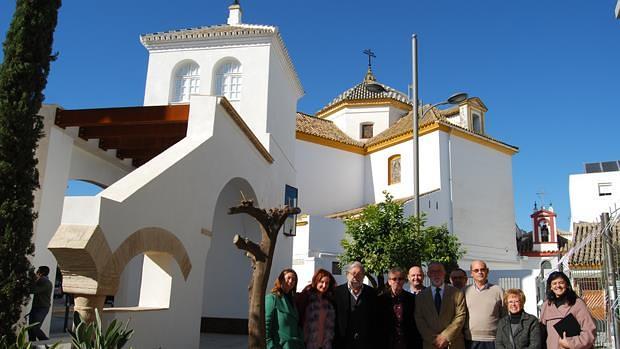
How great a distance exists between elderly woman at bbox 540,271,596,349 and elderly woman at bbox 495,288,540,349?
0.46 ft

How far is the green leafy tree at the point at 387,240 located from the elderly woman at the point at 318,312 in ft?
19.7

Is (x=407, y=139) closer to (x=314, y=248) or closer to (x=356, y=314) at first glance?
(x=314, y=248)

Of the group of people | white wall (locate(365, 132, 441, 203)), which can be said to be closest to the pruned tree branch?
the group of people

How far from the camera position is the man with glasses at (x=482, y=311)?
5355 millimetres

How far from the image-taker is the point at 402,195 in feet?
80.0

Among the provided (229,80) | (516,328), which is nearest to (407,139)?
(229,80)

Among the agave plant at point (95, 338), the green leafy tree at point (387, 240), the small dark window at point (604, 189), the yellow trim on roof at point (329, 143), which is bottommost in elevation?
the agave plant at point (95, 338)

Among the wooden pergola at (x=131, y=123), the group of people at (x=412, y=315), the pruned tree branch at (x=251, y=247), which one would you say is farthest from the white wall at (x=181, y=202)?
the group of people at (x=412, y=315)

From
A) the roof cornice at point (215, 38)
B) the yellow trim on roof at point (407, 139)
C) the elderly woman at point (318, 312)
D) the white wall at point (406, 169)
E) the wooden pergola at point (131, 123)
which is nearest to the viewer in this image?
the elderly woman at point (318, 312)

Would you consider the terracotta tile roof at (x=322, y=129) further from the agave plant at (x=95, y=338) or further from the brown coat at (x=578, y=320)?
the brown coat at (x=578, y=320)

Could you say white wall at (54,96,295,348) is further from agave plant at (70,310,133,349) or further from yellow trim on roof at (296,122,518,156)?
yellow trim on roof at (296,122,518,156)

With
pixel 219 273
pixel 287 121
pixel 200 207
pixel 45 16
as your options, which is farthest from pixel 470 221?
pixel 45 16

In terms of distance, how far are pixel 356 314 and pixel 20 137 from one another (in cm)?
522

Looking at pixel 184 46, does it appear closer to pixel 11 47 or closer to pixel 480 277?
pixel 11 47
